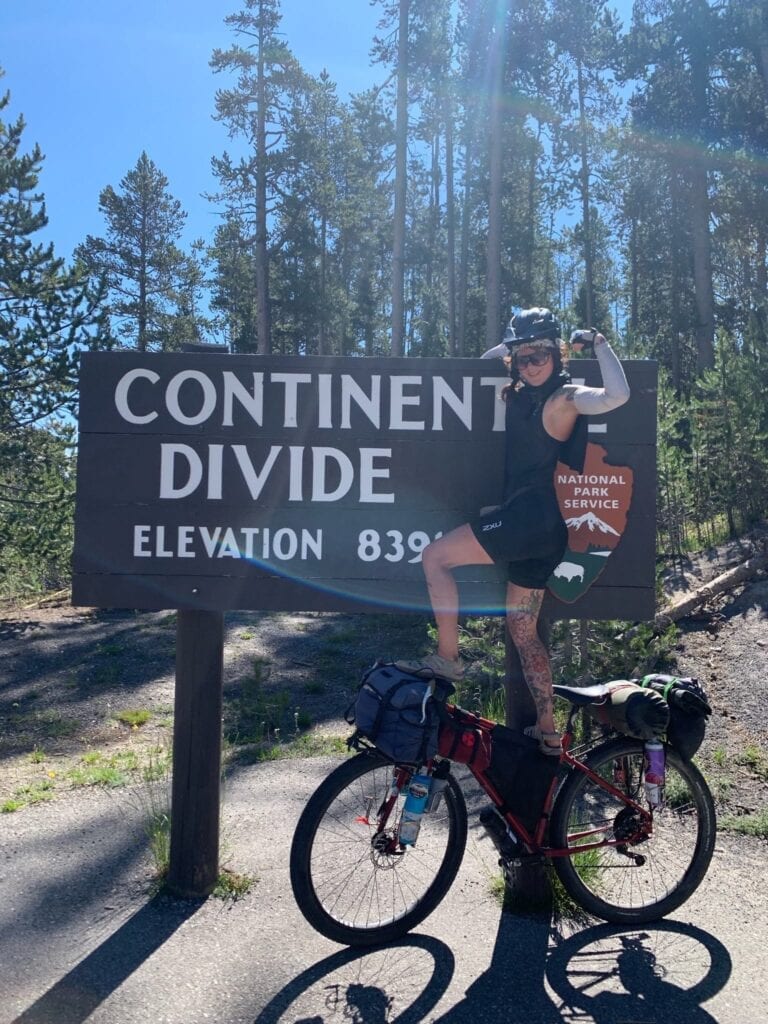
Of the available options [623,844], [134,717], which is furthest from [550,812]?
[134,717]

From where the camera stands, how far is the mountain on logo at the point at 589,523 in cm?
406

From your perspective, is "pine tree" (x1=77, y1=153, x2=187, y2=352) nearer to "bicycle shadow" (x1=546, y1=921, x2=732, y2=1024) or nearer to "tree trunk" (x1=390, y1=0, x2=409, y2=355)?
"tree trunk" (x1=390, y1=0, x2=409, y2=355)

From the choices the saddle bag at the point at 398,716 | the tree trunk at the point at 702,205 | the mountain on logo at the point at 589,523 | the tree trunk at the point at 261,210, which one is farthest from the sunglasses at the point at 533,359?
the tree trunk at the point at 261,210

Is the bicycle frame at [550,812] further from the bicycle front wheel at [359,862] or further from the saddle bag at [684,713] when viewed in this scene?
the saddle bag at [684,713]

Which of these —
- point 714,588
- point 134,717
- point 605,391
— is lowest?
point 134,717

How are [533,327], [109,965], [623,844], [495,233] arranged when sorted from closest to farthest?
[109,965]
[533,327]
[623,844]
[495,233]

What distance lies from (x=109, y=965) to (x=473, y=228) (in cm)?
3733

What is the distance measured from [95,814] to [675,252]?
3039 cm

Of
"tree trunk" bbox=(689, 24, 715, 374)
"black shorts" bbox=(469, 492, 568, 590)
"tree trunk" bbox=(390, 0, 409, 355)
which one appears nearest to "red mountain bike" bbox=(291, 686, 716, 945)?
"black shorts" bbox=(469, 492, 568, 590)

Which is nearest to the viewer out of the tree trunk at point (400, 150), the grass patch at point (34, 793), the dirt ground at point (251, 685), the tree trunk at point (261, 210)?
the grass patch at point (34, 793)

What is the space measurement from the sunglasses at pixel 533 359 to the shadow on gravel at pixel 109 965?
2634 mm

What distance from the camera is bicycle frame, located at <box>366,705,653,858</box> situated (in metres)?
3.77

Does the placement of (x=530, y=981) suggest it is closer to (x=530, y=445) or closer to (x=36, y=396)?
(x=530, y=445)

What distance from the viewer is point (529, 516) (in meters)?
3.75
